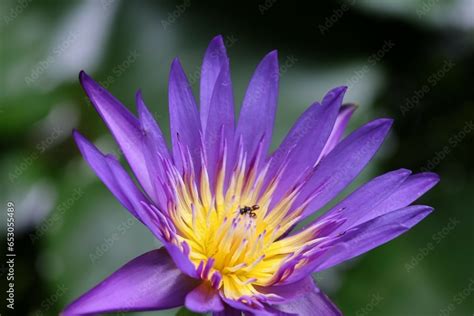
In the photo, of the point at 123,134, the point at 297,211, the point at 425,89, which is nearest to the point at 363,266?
the point at 297,211

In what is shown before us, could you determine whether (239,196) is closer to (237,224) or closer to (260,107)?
(237,224)

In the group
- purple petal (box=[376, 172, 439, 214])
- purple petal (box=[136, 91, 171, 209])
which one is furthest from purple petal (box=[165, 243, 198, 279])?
purple petal (box=[376, 172, 439, 214])

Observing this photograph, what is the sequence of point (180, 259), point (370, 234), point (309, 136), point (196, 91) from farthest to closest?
point (196, 91), point (309, 136), point (370, 234), point (180, 259)

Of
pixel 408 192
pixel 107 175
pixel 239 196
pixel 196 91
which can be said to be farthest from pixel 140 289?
pixel 196 91

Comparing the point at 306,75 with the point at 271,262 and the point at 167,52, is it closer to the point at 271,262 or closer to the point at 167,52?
the point at 167,52

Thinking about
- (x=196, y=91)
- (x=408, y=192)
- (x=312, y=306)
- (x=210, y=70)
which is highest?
(x=196, y=91)

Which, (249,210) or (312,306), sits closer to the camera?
(312,306)

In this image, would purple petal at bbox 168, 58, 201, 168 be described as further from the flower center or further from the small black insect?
the small black insect
